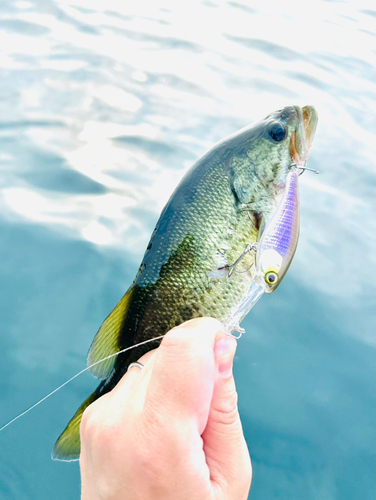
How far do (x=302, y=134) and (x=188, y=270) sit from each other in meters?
0.84

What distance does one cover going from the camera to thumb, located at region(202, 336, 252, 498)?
4.31 ft

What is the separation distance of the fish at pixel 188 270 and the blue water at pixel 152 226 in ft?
2.62

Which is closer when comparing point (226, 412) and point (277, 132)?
point (226, 412)

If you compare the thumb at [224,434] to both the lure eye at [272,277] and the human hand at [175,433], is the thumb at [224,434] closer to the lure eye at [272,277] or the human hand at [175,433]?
the human hand at [175,433]

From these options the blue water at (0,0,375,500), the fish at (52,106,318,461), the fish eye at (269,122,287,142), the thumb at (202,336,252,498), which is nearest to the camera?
the thumb at (202,336,252,498)

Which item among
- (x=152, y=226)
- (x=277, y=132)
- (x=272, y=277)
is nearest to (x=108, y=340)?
(x=272, y=277)

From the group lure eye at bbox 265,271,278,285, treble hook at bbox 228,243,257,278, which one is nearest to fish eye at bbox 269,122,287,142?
treble hook at bbox 228,243,257,278

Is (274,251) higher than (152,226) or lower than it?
higher

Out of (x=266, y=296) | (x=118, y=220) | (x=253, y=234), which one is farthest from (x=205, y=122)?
(x=253, y=234)

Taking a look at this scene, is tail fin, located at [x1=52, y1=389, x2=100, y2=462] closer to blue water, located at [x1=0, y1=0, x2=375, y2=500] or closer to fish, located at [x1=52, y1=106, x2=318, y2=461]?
fish, located at [x1=52, y1=106, x2=318, y2=461]

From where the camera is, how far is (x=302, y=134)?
1928mm

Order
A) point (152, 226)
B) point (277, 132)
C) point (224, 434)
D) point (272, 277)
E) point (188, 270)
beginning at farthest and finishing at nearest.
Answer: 1. point (152, 226)
2. point (277, 132)
3. point (188, 270)
4. point (272, 277)
5. point (224, 434)

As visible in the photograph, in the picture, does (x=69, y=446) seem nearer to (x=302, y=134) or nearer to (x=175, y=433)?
(x=175, y=433)

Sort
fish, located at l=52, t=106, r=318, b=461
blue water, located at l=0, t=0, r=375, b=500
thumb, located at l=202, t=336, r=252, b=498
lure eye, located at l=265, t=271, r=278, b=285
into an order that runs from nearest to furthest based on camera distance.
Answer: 1. thumb, located at l=202, t=336, r=252, b=498
2. lure eye, located at l=265, t=271, r=278, b=285
3. fish, located at l=52, t=106, r=318, b=461
4. blue water, located at l=0, t=0, r=375, b=500
